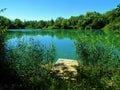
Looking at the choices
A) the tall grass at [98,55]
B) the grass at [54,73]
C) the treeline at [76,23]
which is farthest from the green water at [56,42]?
the treeline at [76,23]

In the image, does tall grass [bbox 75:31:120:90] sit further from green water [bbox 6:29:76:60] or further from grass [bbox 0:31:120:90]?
green water [bbox 6:29:76:60]

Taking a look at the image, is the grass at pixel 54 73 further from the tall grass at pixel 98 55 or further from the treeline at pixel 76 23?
the treeline at pixel 76 23

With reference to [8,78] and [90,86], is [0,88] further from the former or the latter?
[90,86]

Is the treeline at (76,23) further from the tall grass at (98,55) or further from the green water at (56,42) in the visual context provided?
the tall grass at (98,55)

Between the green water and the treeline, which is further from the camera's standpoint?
the treeline

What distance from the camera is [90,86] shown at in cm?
687

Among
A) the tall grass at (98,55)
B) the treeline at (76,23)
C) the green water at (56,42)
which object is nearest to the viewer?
the tall grass at (98,55)

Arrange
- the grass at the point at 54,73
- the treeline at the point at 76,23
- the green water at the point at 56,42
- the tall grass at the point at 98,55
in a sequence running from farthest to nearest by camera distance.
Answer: the treeline at the point at 76,23 → the green water at the point at 56,42 → the tall grass at the point at 98,55 → the grass at the point at 54,73

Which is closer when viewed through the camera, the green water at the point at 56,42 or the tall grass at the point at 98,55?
the tall grass at the point at 98,55

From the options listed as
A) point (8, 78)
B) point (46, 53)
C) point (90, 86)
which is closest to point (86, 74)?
point (90, 86)

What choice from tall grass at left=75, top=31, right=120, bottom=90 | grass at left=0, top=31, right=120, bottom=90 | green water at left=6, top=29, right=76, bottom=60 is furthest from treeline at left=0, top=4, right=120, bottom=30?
grass at left=0, top=31, right=120, bottom=90

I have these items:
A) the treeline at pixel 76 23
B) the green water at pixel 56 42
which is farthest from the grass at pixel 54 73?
the treeline at pixel 76 23

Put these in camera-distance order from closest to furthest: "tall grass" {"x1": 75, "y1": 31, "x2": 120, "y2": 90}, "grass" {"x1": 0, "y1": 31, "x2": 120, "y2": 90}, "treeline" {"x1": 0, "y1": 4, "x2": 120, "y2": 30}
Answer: "grass" {"x1": 0, "y1": 31, "x2": 120, "y2": 90} → "tall grass" {"x1": 75, "y1": 31, "x2": 120, "y2": 90} → "treeline" {"x1": 0, "y1": 4, "x2": 120, "y2": 30}

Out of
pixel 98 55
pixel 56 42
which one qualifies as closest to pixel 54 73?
pixel 98 55
